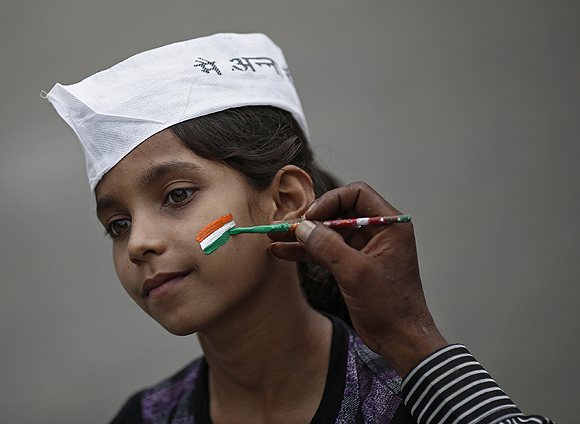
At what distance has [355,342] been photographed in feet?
4.69

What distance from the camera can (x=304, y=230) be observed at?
42.7 inches

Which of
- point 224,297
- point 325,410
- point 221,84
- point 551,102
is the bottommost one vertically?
point 325,410

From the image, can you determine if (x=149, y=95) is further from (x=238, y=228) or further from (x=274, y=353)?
(x=274, y=353)

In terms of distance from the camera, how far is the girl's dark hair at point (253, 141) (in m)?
1.26

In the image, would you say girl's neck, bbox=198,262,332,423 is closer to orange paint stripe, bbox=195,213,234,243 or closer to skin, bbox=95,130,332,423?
skin, bbox=95,130,332,423

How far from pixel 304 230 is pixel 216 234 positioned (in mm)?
199

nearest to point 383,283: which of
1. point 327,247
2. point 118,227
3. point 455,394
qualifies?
point 327,247

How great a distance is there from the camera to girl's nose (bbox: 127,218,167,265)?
1.17 meters

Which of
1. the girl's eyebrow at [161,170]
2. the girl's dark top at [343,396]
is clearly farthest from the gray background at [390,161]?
the girl's eyebrow at [161,170]

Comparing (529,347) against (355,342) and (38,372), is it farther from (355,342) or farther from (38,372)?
(38,372)

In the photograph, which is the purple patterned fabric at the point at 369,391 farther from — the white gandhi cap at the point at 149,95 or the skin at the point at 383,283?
the white gandhi cap at the point at 149,95

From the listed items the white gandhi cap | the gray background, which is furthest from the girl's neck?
the gray background

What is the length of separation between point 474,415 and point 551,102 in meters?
1.54

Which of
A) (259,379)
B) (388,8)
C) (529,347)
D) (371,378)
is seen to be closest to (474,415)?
(371,378)
